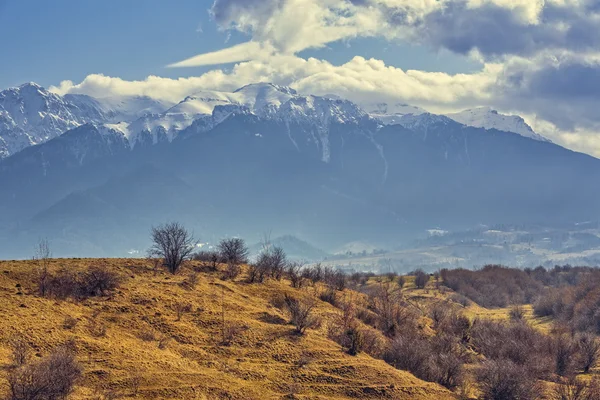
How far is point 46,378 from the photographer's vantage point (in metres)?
29.0

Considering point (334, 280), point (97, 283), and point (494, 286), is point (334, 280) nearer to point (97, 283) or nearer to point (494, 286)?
point (97, 283)

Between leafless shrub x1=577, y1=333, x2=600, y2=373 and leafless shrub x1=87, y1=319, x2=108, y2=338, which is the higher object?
leafless shrub x1=87, y1=319, x2=108, y2=338

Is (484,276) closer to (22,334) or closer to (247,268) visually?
(247,268)

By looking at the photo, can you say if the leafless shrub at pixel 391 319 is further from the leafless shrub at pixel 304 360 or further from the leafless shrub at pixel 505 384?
the leafless shrub at pixel 304 360

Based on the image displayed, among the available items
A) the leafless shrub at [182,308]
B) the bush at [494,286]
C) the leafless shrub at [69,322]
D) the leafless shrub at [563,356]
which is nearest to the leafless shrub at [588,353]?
the leafless shrub at [563,356]

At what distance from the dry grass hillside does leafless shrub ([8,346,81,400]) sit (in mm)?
841

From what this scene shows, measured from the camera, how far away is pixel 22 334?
34.7 meters

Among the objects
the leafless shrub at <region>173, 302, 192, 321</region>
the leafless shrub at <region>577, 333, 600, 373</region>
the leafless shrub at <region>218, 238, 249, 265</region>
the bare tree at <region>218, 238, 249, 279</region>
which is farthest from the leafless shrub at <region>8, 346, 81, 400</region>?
the leafless shrub at <region>577, 333, 600, 373</region>

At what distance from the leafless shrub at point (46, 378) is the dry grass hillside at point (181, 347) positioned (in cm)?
84

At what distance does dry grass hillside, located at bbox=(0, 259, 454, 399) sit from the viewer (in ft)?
109

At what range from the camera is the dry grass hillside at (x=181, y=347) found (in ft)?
109

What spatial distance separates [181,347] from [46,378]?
10.8 meters

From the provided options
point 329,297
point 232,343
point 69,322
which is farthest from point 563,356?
point 69,322

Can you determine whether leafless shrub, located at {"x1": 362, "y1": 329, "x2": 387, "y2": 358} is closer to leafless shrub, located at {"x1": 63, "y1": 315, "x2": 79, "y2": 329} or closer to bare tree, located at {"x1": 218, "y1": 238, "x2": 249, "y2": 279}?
bare tree, located at {"x1": 218, "y1": 238, "x2": 249, "y2": 279}
